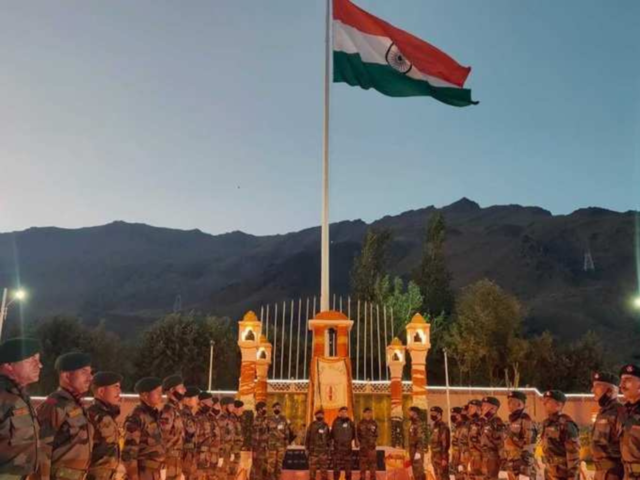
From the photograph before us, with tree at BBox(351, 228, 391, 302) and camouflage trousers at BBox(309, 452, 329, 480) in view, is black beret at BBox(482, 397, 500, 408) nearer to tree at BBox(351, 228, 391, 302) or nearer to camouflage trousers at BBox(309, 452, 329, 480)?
camouflage trousers at BBox(309, 452, 329, 480)

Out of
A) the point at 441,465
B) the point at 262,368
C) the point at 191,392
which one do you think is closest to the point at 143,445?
the point at 191,392

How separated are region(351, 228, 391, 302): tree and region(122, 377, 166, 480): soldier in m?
31.3

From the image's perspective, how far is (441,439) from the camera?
37.3ft

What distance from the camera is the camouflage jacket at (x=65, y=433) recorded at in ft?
A: 15.7

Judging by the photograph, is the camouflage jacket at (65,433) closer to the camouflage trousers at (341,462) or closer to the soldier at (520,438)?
the soldier at (520,438)

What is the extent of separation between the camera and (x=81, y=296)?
106438 mm

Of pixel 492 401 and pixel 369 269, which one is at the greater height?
pixel 369 269

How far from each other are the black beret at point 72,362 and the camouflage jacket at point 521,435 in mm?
6569

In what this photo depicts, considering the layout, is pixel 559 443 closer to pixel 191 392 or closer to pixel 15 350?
pixel 191 392

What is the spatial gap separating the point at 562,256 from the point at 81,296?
8772 centimetres

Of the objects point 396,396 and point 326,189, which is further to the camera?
point 396,396

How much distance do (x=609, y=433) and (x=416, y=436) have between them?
6.95 meters

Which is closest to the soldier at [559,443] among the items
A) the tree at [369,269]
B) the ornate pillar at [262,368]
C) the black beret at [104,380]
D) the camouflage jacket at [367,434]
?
the camouflage jacket at [367,434]

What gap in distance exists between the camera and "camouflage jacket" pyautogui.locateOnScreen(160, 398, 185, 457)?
765 centimetres
